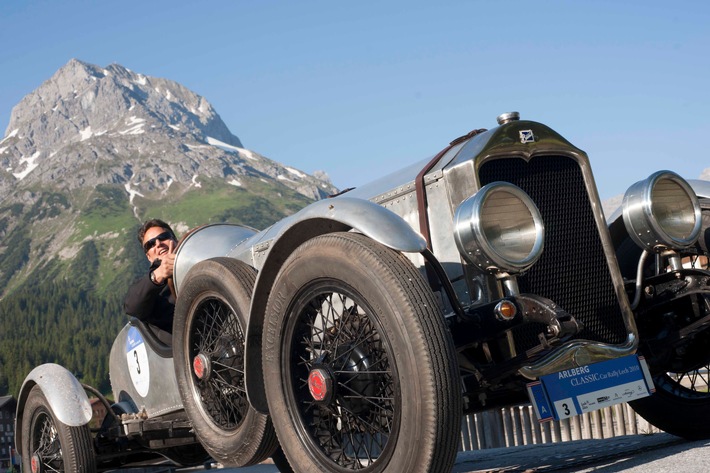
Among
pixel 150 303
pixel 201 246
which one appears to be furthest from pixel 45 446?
pixel 201 246

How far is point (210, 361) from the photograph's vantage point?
17.4 ft

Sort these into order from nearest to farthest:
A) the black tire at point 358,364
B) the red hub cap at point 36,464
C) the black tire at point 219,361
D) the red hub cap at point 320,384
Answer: the black tire at point 358,364 < the red hub cap at point 320,384 < the black tire at point 219,361 < the red hub cap at point 36,464

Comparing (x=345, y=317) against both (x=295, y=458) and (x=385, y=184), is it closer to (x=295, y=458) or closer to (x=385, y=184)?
(x=295, y=458)

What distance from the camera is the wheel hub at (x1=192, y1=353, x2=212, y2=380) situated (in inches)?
208

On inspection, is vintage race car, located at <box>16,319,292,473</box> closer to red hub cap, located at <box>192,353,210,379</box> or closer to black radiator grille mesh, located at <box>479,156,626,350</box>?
red hub cap, located at <box>192,353,210,379</box>

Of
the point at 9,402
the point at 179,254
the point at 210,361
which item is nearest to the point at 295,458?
the point at 210,361

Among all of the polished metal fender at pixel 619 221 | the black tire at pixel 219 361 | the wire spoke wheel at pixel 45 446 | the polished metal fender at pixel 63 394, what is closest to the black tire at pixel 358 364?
the black tire at pixel 219 361

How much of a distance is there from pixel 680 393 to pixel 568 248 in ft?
5.00

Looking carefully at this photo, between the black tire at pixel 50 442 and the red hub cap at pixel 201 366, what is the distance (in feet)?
4.75

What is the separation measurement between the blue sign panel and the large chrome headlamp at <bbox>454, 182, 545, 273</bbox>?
56 centimetres

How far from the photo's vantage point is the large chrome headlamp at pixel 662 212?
485 centimetres

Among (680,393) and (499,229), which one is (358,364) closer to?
(499,229)

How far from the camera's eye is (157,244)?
658cm

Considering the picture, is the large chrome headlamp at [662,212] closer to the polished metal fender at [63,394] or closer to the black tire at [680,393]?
the black tire at [680,393]
